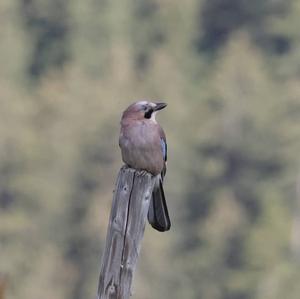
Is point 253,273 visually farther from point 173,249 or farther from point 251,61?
point 251,61

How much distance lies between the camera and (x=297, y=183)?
56.0 m

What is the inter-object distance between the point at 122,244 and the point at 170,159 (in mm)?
48774

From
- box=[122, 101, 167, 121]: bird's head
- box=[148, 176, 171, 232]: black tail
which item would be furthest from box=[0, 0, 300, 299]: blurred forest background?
box=[148, 176, 171, 232]: black tail

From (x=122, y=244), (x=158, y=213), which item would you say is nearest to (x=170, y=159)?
(x=158, y=213)

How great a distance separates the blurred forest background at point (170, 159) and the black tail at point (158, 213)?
3854 cm

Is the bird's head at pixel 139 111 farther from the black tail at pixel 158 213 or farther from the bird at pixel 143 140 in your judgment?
the black tail at pixel 158 213

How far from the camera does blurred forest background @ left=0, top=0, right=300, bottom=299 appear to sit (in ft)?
173

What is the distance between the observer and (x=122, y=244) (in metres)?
7.61

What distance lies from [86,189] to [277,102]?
8.78 metres

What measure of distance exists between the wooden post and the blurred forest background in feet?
129

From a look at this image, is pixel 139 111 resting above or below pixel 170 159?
below

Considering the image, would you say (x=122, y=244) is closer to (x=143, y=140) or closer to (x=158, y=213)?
(x=158, y=213)

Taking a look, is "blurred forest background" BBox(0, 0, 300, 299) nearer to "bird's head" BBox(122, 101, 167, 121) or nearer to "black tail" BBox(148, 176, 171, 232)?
"bird's head" BBox(122, 101, 167, 121)

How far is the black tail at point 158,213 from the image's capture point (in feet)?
27.8
